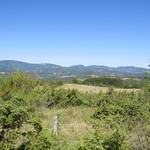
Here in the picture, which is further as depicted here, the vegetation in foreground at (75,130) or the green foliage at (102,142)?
the vegetation in foreground at (75,130)

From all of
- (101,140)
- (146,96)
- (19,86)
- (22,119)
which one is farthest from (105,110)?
(19,86)

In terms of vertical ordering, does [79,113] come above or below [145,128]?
below

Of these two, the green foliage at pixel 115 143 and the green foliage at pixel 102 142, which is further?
the green foliage at pixel 115 143

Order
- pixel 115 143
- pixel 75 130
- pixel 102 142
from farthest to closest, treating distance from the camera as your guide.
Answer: pixel 75 130 < pixel 115 143 < pixel 102 142

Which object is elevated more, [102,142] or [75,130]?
[102,142]

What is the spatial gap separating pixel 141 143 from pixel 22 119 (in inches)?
169

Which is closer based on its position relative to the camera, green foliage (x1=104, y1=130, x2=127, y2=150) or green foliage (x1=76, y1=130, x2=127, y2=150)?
green foliage (x1=76, y1=130, x2=127, y2=150)

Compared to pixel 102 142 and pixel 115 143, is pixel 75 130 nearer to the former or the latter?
pixel 115 143

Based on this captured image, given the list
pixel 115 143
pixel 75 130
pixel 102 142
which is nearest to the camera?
pixel 102 142

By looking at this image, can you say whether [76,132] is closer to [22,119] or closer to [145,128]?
[22,119]

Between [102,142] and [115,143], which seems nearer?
[102,142]

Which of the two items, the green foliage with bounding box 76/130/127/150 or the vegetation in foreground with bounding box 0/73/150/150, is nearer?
the green foliage with bounding box 76/130/127/150

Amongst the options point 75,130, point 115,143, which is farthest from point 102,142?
point 75,130

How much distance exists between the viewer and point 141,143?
28.2ft
